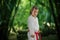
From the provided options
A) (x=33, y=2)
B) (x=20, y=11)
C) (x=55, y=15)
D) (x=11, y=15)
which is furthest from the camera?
(x=20, y=11)

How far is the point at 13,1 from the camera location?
9805mm

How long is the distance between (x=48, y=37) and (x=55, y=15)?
1.66m

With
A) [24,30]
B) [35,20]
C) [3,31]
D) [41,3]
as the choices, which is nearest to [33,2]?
[41,3]

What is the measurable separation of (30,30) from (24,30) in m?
6.87

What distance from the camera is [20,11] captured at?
11953mm

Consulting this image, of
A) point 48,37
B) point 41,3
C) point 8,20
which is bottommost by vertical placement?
point 48,37

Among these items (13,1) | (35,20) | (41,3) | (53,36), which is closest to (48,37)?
(53,36)

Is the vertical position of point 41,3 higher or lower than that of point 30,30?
higher

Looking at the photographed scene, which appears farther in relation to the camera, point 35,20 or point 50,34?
point 50,34

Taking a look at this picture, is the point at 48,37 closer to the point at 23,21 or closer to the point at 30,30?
the point at 23,21

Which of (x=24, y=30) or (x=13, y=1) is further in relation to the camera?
(x=24, y=30)

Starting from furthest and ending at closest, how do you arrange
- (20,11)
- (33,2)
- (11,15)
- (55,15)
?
(20,11)
(33,2)
(11,15)
(55,15)

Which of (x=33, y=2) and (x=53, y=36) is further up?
(x=33, y=2)

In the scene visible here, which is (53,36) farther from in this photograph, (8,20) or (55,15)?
(8,20)
